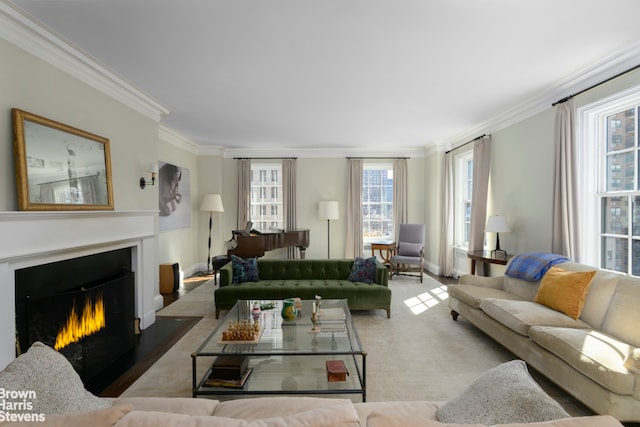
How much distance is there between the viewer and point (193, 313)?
14.5ft

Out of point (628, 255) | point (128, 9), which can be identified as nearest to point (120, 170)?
point (128, 9)

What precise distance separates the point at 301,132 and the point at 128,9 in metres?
3.80

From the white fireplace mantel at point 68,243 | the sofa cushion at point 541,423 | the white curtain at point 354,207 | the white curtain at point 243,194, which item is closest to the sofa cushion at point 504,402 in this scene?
the sofa cushion at point 541,423

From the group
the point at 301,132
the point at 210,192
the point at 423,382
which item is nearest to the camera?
the point at 423,382

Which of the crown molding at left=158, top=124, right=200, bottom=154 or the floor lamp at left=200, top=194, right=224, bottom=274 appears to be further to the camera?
the floor lamp at left=200, top=194, right=224, bottom=274

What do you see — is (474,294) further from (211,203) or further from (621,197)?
(211,203)

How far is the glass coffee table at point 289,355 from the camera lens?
2.33m

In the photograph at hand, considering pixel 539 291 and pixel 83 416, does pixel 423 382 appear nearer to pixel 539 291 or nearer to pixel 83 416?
pixel 539 291

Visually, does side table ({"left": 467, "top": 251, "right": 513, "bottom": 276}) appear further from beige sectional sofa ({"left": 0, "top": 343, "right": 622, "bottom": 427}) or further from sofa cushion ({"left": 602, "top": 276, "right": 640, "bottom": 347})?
beige sectional sofa ({"left": 0, "top": 343, "right": 622, "bottom": 427})

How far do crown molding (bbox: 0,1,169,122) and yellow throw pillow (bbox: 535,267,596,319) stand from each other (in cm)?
481

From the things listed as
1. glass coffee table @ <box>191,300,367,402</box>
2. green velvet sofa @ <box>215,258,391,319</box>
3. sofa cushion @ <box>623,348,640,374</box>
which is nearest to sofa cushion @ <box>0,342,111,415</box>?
glass coffee table @ <box>191,300,367,402</box>

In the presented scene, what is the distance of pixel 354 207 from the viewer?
24.3ft

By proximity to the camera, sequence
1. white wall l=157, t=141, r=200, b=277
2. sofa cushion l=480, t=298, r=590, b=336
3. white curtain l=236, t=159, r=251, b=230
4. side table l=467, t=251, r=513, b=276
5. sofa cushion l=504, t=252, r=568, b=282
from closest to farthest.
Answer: sofa cushion l=480, t=298, r=590, b=336 < sofa cushion l=504, t=252, r=568, b=282 < side table l=467, t=251, r=513, b=276 < white wall l=157, t=141, r=200, b=277 < white curtain l=236, t=159, r=251, b=230

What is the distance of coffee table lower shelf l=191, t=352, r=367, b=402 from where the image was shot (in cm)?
229
